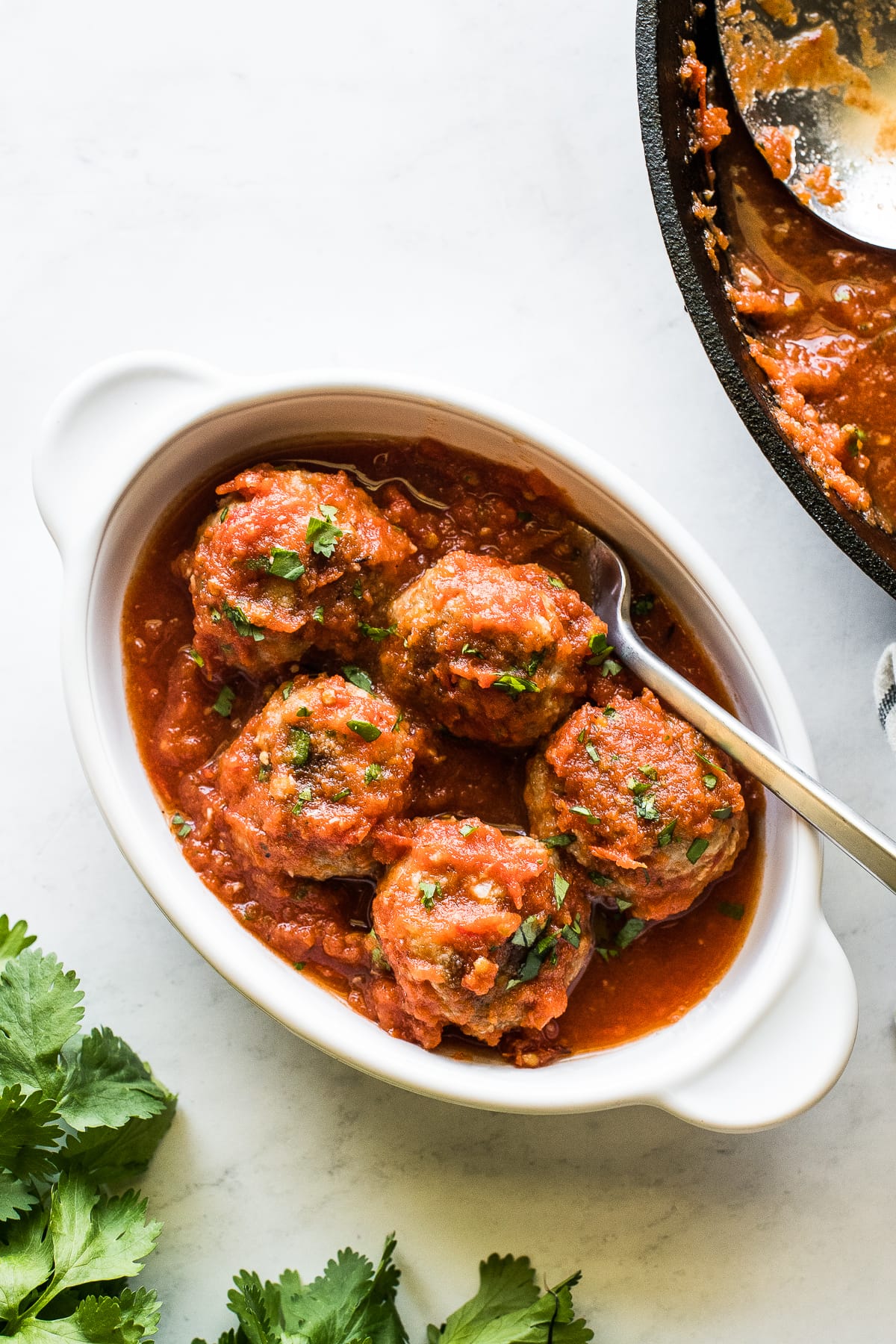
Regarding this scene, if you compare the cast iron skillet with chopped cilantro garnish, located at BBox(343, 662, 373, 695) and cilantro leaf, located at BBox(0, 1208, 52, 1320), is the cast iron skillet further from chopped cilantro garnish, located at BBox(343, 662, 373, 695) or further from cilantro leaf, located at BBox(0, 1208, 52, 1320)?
cilantro leaf, located at BBox(0, 1208, 52, 1320)

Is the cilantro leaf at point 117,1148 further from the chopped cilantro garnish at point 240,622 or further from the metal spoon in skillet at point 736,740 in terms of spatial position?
the metal spoon in skillet at point 736,740

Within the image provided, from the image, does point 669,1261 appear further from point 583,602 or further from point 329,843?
point 583,602

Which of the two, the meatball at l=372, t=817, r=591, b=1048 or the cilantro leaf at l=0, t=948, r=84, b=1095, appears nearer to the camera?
the meatball at l=372, t=817, r=591, b=1048

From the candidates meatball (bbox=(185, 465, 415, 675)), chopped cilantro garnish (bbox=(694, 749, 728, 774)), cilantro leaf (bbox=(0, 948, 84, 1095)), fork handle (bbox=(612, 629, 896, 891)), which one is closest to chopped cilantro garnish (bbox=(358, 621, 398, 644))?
meatball (bbox=(185, 465, 415, 675))

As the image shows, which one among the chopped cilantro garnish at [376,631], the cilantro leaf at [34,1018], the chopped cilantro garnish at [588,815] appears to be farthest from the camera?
the cilantro leaf at [34,1018]

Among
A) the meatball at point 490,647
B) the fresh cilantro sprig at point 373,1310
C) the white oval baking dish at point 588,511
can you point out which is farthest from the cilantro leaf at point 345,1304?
the meatball at point 490,647

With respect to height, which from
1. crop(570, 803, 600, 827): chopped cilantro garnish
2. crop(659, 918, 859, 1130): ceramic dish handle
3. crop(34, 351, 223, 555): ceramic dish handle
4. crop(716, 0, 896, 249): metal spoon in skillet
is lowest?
crop(659, 918, 859, 1130): ceramic dish handle
